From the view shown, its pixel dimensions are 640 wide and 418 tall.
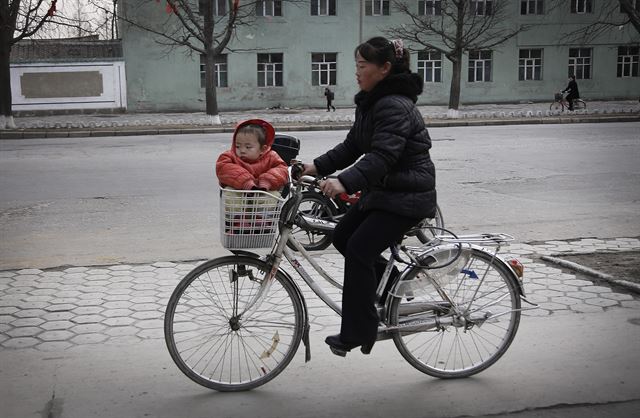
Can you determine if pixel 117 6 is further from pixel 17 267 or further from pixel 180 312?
pixel 180 312

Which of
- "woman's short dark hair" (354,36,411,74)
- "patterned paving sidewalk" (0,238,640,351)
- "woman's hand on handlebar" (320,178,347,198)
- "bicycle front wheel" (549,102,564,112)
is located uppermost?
"woman's short dark hair" (354,36,411,74)

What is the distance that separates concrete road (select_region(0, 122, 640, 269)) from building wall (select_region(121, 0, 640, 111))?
1927 cm

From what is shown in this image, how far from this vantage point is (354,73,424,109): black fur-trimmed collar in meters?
3.90

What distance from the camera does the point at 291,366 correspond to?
4570mm

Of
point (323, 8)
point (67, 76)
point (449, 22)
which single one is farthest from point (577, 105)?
point (67, 76)

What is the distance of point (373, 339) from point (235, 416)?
80 centimetres

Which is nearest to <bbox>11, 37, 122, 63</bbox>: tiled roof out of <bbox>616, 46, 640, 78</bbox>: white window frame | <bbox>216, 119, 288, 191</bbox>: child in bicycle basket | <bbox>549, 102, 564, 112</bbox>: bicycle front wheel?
<bbox>549, 102, 564, 112</bbox>: bicycle front wheel

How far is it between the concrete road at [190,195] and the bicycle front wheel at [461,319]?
11.7ft

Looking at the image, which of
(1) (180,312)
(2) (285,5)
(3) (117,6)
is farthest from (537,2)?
(1) (180,312)

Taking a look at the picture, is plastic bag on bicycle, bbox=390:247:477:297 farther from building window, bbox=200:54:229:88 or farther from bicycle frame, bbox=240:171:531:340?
building window, bbox=200:54:229:88

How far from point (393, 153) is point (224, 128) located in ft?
75.8

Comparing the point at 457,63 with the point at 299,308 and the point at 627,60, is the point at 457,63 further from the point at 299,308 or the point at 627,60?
the point at 299,308

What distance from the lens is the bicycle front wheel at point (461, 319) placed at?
4270mm

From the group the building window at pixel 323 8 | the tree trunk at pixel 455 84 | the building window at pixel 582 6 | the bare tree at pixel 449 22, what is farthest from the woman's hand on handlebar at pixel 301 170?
the building window at pixel 582 6
